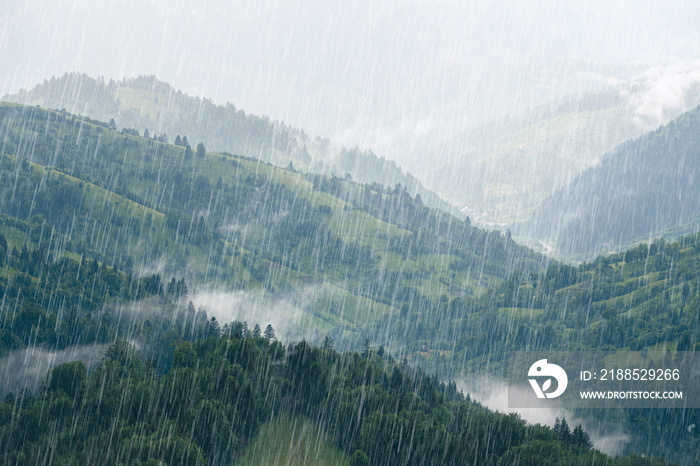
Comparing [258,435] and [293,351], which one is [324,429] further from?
[293,351]

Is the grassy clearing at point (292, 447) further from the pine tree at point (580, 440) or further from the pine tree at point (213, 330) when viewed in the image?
the pine tree at point (213, 330)

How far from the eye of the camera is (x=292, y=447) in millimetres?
113625

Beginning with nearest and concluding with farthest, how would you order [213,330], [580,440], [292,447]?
1. [292,447]
2. [580,440]
3. [213,330]

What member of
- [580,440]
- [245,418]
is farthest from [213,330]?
[580,440]

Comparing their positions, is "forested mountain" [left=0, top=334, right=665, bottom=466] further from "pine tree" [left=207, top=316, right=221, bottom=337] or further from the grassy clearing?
"pine tree" [left=207, top=316, right=221, bottom=337]

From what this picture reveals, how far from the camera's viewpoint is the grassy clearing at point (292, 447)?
110 m

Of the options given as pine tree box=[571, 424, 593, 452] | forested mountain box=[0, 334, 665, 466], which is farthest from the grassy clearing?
pine tree box=[571, 424, 593, 452]

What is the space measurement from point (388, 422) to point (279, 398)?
843 inches

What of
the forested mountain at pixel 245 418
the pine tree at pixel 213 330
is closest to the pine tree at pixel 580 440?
the forested mountain at pixel 245 418

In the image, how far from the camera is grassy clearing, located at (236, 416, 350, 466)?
360 feet

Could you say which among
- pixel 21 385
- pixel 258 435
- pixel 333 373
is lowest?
pixel 21 385

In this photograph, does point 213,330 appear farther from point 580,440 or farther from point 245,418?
point 580,440

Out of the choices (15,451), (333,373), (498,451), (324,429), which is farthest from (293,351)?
(15,451)

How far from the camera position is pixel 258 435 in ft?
385
